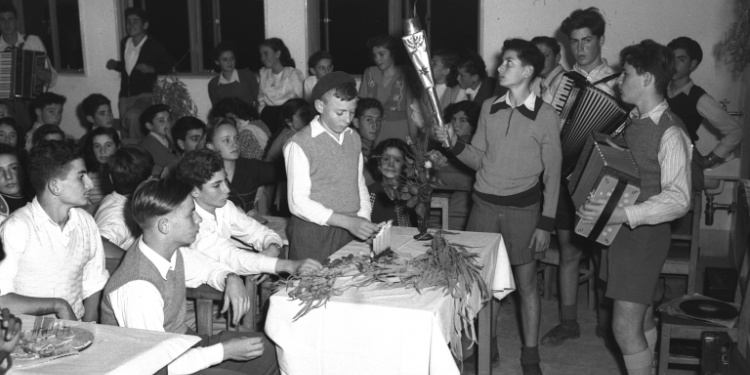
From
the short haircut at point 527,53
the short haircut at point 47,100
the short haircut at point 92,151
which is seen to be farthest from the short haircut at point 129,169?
the short haircut at point 47,100

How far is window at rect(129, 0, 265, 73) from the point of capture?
27.3 feet

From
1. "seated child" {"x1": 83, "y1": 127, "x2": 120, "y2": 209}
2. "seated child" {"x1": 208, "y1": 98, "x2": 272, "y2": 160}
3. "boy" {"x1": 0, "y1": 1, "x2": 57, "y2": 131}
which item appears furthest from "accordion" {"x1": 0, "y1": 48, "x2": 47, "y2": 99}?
"seated child" {"x1": 83, "y1": 127, "x2": 120, "y2": 209}

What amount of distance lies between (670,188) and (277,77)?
488 cm

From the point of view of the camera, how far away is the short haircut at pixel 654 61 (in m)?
3.30

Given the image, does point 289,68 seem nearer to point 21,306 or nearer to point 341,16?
point 341,16

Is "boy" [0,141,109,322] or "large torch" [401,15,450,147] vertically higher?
"large torch" [401,15,450,147]

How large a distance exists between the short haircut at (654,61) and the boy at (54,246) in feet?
7.84

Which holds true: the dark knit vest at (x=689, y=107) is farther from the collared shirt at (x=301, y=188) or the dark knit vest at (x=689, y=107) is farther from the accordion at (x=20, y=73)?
the accordion at (x=20, y=73)

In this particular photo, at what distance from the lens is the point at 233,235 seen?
3.73m

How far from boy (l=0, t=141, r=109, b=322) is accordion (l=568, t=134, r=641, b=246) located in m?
2.08

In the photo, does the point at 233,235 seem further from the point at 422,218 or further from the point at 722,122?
the point at 722,122

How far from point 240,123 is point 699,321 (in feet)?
12.5

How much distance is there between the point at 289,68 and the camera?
7465 mm

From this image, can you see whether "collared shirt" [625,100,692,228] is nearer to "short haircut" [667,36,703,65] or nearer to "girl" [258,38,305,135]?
"short haircut" [667,36,703,65]
